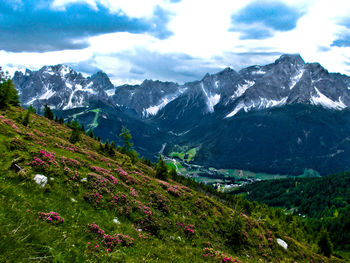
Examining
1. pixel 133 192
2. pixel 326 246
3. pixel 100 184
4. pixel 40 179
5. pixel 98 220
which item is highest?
pixel 40 179

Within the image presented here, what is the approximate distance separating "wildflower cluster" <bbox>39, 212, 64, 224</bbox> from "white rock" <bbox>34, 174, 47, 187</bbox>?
5121 millimetres

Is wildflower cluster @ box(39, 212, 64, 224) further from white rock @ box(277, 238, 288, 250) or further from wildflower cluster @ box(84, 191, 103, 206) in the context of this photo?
white rock @ box(277, 238, 288, 250)

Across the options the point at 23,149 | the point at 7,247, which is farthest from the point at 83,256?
the point at 23,149

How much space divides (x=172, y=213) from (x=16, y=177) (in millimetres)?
17747

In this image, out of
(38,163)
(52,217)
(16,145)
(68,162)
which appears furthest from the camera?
(68,162)

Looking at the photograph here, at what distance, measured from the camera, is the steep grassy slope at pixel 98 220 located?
24.8 ft

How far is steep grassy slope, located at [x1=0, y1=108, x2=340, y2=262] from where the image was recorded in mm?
7567

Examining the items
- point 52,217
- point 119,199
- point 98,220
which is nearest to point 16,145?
point 119,199

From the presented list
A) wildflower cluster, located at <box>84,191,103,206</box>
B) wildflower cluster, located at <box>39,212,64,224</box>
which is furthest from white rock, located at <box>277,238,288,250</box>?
wildflower cluster, located at <box>39,212,64,224</box>

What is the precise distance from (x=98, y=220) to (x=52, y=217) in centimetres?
428

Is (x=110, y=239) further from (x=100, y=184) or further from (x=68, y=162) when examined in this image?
(x=68, y=162)

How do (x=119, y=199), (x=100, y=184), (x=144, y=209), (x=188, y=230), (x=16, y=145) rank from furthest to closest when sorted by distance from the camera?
(x=188, y=230), (x=144, y=209), (x=100, y=184), (x=119, y=199), (x=16, y=145)

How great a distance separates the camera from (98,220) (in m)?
17.2

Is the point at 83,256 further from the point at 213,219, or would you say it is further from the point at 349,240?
the point at 349,240
